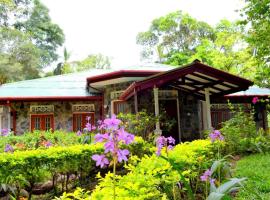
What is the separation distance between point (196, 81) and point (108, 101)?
3.98m

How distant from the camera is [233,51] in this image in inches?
949

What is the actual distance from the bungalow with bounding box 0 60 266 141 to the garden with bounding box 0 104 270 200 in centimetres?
227

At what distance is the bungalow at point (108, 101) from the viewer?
12.0 m

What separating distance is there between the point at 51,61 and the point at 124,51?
1087 cm

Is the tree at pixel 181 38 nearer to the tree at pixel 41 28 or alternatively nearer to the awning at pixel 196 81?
the tree at pixel 41 28

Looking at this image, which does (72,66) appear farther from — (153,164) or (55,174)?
(153,164)

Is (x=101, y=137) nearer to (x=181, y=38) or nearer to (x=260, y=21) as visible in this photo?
(x=260, y=21)

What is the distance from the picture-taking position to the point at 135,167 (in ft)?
12.2

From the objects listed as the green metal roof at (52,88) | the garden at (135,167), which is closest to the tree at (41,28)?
the green metal roof at (52,88)

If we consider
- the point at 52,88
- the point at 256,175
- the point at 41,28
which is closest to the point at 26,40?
the point at 41,28

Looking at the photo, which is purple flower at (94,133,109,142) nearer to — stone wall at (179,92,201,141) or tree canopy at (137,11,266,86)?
stone wall at (179,92,201,141)

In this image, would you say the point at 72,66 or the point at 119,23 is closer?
the point at 72,66

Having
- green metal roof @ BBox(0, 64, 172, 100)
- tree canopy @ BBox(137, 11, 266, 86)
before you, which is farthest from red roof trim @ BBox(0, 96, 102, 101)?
tree canopy @ BBox(137, 11, 266, 86)

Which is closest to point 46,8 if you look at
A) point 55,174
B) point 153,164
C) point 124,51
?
point 124,51
